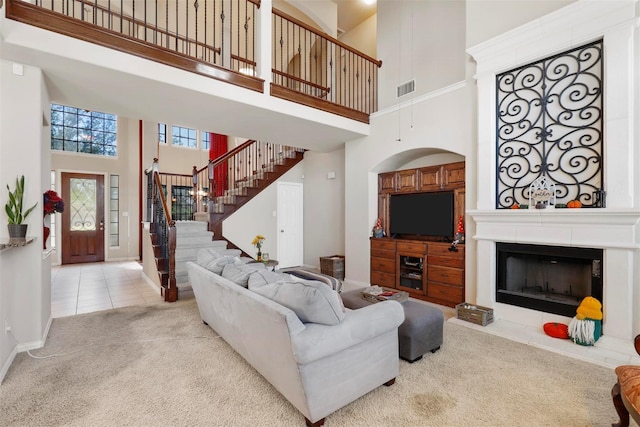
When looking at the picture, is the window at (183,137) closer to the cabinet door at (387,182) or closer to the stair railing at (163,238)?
the stair railing at (163,238)

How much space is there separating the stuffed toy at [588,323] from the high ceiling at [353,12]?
644 centimetres

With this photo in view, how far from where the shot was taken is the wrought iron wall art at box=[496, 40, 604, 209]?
3064mm

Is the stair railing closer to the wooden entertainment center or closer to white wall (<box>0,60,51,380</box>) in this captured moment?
white wall (<box>0,60,51,380</box>)

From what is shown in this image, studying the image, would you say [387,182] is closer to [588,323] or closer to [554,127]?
[554,127]

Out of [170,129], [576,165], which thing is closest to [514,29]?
[576,165]

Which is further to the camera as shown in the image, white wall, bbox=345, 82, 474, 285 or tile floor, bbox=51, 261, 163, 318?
tile floor, bbox=51, 261, 163, 318

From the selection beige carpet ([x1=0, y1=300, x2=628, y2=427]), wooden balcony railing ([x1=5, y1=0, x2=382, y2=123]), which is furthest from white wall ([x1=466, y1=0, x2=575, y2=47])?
beige carpet ([x1=0, y1=300, x2=628, y2=427])

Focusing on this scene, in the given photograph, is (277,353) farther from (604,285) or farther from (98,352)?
A: (604,285)

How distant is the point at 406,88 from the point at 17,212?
5.21 m

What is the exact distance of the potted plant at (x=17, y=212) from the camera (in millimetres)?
2654

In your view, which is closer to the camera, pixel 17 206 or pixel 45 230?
pixel 17 206

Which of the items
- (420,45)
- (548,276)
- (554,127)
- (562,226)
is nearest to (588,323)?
(548,276)

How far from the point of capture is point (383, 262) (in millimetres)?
5199

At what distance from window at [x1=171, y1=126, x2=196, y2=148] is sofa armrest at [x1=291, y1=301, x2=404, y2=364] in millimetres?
9552
